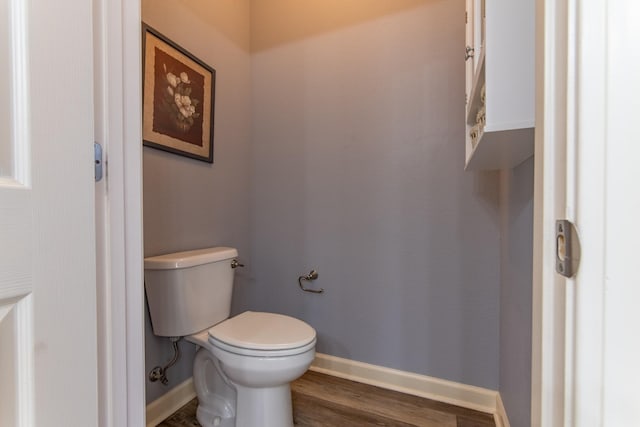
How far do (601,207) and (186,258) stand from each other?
1.33 meters

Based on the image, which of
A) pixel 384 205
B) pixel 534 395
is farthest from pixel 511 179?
pixel 534 395

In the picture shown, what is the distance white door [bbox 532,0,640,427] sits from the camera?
0.85ft

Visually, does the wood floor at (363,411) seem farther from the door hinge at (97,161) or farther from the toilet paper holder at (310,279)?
the door hinge at (97,161)

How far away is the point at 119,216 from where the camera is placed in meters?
0.59

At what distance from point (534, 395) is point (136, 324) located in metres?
0.73

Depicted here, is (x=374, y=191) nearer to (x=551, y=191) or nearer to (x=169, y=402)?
(x=551, y=191)

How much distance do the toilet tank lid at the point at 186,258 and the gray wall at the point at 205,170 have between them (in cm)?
6

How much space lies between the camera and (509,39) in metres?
0.63

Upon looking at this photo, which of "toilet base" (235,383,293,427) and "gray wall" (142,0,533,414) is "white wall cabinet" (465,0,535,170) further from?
"toilet base" (235,383,293,427)

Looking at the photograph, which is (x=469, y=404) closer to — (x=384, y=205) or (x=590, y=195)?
(x=384, y=205)

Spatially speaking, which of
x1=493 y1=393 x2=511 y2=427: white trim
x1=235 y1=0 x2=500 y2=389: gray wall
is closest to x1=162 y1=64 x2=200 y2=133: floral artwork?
x1=235 y1=0 x2=500 y2=389: gray wall

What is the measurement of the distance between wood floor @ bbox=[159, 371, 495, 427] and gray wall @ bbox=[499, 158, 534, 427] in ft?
0.83

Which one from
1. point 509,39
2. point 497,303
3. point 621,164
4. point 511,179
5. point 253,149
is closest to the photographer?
point 621,164

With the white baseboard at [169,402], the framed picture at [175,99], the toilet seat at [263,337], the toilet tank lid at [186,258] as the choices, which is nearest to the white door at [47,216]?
the toilet seat at [263,337]
